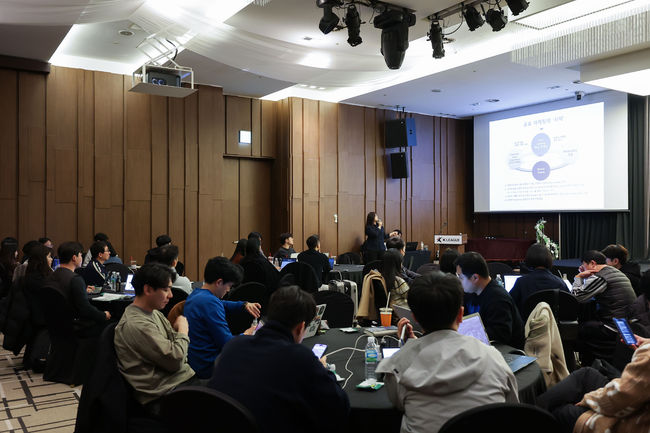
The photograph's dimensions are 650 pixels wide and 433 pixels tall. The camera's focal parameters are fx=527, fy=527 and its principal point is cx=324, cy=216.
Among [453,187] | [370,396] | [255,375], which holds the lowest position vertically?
[370,396]

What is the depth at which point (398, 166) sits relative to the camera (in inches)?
491

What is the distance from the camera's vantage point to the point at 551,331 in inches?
121

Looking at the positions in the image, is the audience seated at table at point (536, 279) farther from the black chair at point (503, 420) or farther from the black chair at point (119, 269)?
the black chair at point (119, 269)

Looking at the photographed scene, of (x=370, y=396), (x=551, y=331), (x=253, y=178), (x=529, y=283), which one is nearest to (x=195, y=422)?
(x=370, y=396)

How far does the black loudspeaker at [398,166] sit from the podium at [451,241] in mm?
1770

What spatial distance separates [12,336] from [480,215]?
11.3 metres

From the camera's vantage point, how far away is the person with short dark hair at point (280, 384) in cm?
188

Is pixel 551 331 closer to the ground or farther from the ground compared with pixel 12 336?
farther from the ground

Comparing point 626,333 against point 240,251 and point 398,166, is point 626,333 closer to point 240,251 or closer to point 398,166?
point 240,251

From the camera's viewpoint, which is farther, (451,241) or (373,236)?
(451,241)

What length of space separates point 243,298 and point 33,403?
6.43ft

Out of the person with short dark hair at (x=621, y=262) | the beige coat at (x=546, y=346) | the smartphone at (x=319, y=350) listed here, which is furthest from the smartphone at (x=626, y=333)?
the person with short dark hair at (x=621, y=262)

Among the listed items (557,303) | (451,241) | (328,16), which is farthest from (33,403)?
(451,241)

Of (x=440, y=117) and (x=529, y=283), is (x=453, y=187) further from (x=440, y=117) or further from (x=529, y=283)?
(x=529, y=283)
